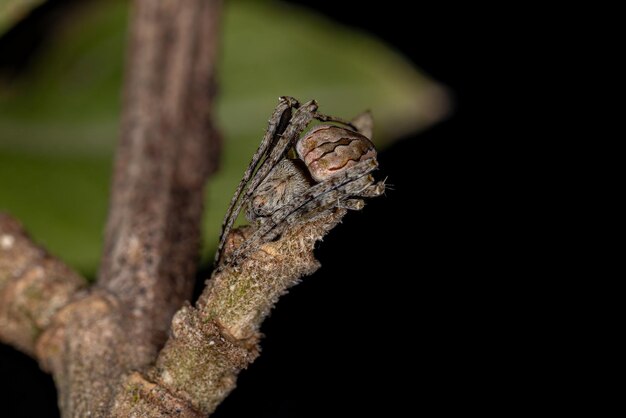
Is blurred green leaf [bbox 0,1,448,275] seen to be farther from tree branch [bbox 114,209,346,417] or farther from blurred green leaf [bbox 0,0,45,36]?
tree branch [bbox 114,209,346,417]

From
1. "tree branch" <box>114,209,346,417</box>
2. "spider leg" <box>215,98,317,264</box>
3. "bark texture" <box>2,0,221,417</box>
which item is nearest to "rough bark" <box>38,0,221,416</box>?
"bark texture" <box>2,0,221,417</box>

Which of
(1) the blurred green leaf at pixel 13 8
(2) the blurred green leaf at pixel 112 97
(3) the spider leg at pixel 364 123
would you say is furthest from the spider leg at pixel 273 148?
(1) the blurred green leaf at pixel 13 8

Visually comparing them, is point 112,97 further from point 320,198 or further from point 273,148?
point 320,198

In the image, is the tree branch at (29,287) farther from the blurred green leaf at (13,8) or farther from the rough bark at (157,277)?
the blurred green leaf at (13,8)

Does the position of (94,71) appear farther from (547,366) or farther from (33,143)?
(547,366)

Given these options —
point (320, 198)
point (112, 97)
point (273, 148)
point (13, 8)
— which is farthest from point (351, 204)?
point (112, 97)

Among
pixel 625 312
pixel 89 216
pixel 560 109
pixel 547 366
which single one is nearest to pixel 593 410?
pixel 547 366
